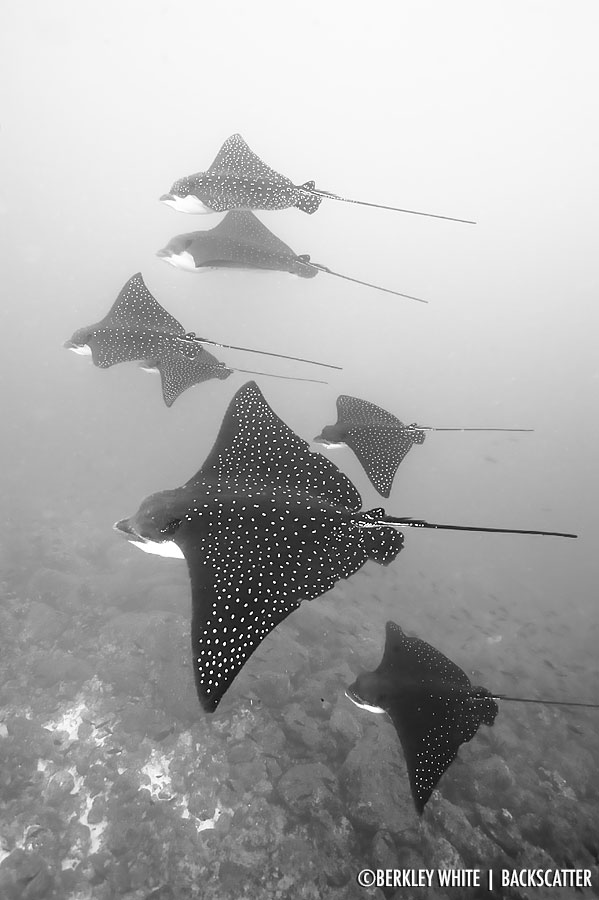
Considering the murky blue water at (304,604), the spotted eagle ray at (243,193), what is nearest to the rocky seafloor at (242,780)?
the murky blue water at (304,604)

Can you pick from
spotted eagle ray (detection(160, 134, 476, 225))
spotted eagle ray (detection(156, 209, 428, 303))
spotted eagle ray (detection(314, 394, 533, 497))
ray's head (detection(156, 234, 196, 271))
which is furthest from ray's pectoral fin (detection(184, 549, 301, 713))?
ray's head (detection(156, 234, 196, 271))

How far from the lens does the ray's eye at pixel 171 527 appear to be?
306cm

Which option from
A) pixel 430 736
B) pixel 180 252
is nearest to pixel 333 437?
pixel 180 252

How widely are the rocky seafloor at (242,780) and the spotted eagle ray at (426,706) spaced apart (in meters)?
2.02

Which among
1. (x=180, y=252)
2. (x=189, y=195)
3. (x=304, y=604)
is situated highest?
(x=189, y=195)

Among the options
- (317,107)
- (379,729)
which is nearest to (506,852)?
(379,729)

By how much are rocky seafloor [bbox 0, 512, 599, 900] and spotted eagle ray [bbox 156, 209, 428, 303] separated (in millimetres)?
6050

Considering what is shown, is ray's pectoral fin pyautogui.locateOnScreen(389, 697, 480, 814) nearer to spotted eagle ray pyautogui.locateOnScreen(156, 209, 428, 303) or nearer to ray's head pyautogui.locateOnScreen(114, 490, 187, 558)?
ray's head pyautogui.locateOnScreen(114, 490, 187, 558)

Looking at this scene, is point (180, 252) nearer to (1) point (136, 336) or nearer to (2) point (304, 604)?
(1) point (136, 336)

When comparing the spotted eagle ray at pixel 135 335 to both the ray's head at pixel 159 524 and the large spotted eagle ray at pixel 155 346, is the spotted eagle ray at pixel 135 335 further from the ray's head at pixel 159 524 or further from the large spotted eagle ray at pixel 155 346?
the ray's head at pixel 159 524

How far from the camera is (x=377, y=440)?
17.9 ft

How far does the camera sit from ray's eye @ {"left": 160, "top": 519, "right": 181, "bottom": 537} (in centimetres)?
306

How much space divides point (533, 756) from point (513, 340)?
4861cm

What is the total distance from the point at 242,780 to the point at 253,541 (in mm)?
4668
